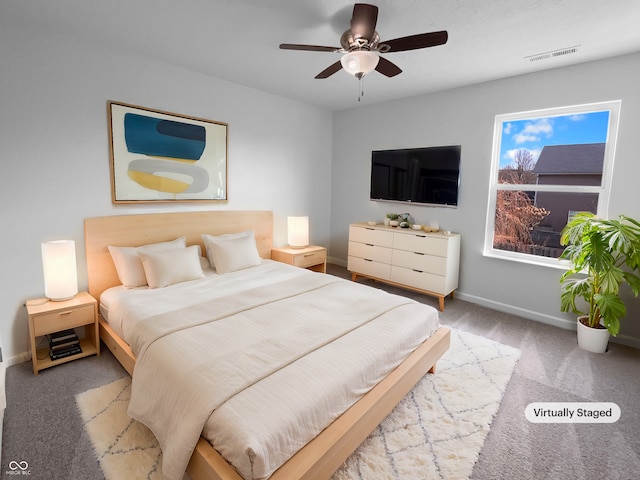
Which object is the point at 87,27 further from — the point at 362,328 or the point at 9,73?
the point at 362,328

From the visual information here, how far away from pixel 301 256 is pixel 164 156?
1.94m

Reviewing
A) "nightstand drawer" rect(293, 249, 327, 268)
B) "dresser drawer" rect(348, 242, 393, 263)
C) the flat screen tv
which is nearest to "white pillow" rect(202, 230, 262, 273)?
"nightstand drawer" rect(293, 249, 327, 268)

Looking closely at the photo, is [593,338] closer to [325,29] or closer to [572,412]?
[572,412]

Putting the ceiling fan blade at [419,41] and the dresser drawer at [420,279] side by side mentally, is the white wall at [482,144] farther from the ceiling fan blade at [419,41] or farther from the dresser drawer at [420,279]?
the ceiling fan blade at [419,41]

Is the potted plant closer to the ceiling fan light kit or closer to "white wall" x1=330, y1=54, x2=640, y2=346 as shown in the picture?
"white wall" x1=330, y1=54, x2=640, y2=346

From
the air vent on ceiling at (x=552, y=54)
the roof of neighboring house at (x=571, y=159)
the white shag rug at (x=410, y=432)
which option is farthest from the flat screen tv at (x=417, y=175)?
the white shag rug at (x=410, y=432)

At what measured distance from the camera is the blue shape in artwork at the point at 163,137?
9.87 feet

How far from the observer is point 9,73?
2.36 m

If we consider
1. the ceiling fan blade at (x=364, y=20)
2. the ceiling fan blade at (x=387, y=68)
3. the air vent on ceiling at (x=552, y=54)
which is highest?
the air vent on ceiling at (x=552, y=54)

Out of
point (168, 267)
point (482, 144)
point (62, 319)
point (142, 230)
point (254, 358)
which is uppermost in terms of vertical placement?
point (482, 144)

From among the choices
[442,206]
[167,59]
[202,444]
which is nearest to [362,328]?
[202,444]

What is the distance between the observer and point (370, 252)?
4367 millimetres

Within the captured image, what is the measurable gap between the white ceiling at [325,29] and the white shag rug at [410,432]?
8.54ft

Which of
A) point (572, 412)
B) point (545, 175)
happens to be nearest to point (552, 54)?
point (545, 175)
